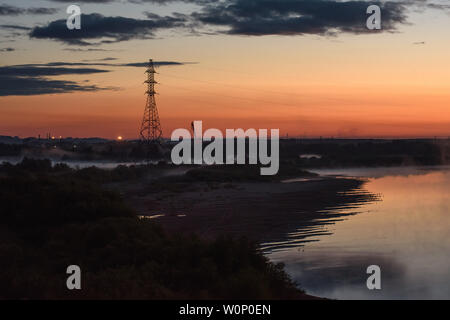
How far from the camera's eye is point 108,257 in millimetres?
15727

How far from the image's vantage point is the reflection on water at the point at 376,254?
17.1 meters

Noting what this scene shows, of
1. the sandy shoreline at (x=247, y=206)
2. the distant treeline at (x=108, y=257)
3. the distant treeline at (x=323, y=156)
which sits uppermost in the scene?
the distant treeline at (x=323, y=156)

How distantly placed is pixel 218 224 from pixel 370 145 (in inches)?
4973

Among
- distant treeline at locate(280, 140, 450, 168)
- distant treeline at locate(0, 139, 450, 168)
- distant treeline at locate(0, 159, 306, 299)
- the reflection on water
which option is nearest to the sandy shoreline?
the reflection on water

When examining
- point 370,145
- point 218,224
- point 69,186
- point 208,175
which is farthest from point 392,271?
point 370,145

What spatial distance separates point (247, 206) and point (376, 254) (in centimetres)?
1550

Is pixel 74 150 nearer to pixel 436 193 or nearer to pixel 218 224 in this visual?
pixel 436 193

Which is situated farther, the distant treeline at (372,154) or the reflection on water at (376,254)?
the distant treeline at (372,154)

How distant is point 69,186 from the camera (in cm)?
2303

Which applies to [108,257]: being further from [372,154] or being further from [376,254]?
[372,154]

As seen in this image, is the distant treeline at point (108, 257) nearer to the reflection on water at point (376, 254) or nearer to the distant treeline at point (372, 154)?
the reflection on water at point (376, 254)

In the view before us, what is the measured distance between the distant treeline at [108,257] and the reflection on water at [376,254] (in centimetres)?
292

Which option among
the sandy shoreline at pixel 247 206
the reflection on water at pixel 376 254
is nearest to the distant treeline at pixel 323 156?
the sandy shoreline at pixel 247 206
